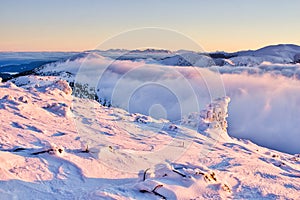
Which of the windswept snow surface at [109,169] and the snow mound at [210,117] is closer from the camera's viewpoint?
the windswept snow surface at [109,169]

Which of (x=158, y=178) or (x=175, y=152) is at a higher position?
(x=158, y=178)

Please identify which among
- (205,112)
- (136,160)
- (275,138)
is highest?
(136,160)

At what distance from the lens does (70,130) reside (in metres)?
13.4

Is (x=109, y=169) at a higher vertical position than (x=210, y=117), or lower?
higher

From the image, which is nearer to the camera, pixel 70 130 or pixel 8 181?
pixel 8 181

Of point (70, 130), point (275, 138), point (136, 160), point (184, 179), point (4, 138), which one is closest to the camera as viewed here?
point (184, 179)

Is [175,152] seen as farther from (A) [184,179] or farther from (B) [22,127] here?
(B) [22,127]

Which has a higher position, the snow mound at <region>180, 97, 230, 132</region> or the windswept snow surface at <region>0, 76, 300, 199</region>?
the windswept snow surface at <region>0, 76, 300, 199</region>

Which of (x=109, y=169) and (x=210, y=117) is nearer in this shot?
(x=109, y=169)

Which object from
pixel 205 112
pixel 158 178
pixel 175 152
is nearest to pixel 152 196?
pixel 158 178

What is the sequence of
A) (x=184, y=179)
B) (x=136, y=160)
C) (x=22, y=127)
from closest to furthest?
(x=184, y=179) < (x=136, y=160) < (x=22, y=127)

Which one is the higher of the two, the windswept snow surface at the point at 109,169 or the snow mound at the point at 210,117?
the windswept snow surface at the point at 109,169

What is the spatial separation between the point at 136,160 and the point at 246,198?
3.17 m

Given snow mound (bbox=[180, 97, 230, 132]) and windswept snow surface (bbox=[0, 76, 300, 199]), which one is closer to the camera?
windswept snow surface (bbox=[0, 76, 300, 199])
